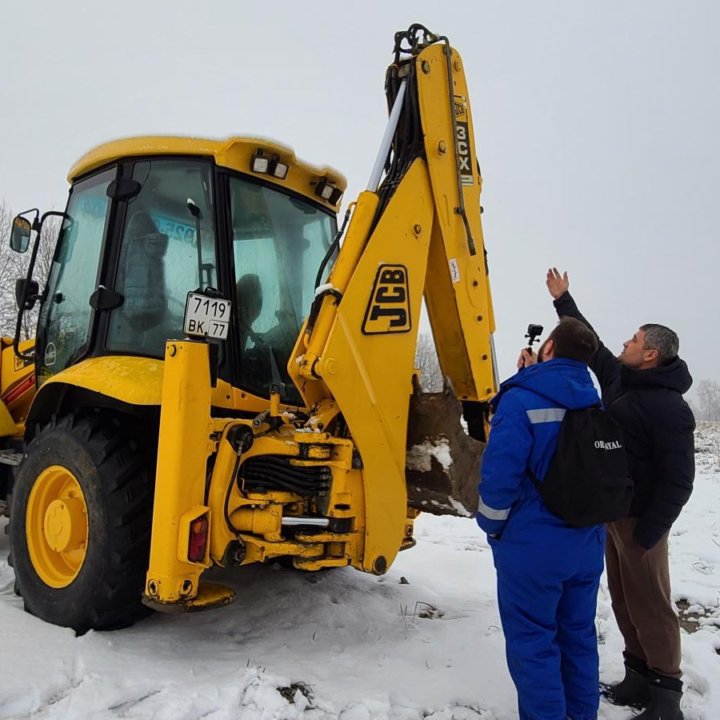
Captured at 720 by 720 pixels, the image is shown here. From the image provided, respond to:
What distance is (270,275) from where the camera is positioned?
3.84 meters

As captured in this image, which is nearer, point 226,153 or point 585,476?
point 585,476

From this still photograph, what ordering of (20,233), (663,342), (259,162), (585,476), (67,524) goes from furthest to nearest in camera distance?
(20,233), (259,162), (67,524), (663,342), (585,476)

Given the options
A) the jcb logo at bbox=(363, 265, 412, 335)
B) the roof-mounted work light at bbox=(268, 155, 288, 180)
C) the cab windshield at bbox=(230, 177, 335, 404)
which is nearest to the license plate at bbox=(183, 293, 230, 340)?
the cab windshield at bbox=(230, 177, 335, 404)

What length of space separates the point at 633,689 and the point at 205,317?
102 inches

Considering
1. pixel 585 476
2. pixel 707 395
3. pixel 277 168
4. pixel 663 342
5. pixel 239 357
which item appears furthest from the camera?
pixel 707 395

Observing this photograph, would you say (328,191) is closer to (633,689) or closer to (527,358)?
(527,358)

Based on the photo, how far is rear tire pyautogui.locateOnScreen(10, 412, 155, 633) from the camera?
309 cm

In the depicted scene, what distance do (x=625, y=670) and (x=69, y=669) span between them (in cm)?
257

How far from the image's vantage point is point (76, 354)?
3.92 meters

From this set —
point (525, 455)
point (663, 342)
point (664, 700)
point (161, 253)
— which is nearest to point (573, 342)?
point (525, 455)

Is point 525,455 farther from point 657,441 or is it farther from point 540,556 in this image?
point 657,441

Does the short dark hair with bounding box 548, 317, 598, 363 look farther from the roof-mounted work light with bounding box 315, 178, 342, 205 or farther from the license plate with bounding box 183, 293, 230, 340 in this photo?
the roof-mounted work light with bounding box 315, 178, 342, 205

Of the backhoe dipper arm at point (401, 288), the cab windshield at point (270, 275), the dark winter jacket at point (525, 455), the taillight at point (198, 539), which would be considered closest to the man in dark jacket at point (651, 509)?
the dark winter jacket at point (525, 455)

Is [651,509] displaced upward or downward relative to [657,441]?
downward
